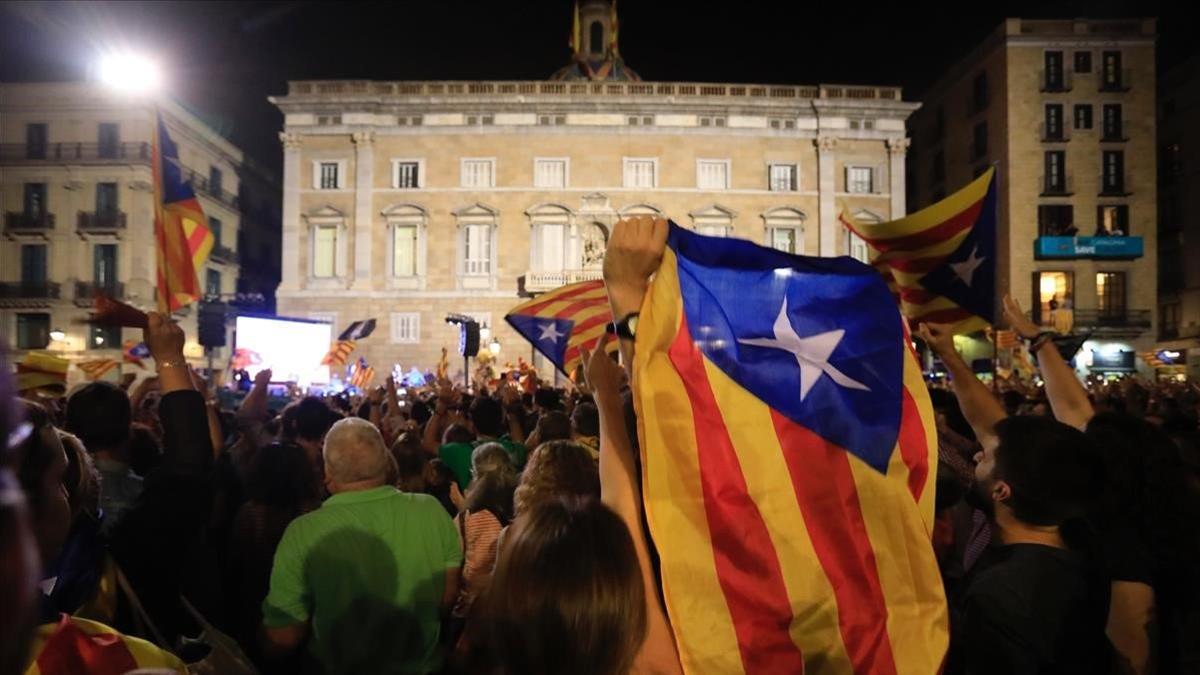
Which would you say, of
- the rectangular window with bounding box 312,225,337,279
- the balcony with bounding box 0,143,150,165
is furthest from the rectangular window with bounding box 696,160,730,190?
the balcony with bounding box 0,143,150,165

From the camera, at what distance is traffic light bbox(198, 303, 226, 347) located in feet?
40.3

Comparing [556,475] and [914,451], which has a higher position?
[914,451]

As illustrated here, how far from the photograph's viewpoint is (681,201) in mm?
38375

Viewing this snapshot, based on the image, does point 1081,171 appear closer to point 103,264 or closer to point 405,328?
point 405,328

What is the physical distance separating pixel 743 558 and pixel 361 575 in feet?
4.93

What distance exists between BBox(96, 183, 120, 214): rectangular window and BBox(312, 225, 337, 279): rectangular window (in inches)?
325

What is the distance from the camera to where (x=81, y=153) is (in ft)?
118

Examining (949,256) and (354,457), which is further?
(949,256)

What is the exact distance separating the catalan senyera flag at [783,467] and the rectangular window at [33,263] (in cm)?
4137

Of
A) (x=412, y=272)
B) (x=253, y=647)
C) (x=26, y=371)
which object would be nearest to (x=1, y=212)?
(x=412, y=272)

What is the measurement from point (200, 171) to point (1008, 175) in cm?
3742

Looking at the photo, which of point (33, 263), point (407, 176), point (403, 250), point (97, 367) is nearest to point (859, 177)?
point (407, 176)

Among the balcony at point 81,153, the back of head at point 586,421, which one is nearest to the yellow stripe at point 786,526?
the back of head at point 586,421

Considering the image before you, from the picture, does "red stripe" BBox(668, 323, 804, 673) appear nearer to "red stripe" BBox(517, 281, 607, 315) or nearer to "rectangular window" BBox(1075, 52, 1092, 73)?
"red stripe" BBox(517, 281, 607, 315)
